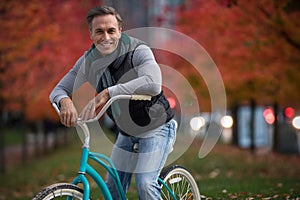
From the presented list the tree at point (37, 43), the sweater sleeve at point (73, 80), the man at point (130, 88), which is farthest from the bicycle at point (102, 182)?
the tree at point (37, 43)

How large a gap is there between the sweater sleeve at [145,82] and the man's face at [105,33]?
0.89 ft

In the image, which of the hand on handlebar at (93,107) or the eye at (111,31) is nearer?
the hand on handlebar at (93,107)

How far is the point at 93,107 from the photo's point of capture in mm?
4004

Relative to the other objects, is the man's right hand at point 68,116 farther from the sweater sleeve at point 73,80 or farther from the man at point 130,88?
the sweater sleeve at point 73,80

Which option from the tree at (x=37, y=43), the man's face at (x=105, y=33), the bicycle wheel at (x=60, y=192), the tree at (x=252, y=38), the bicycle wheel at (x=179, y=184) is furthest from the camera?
the tree at (x=37, y=43)

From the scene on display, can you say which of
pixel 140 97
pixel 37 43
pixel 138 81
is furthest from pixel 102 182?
pixel 37 43

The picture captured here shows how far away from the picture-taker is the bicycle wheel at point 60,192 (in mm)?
3705

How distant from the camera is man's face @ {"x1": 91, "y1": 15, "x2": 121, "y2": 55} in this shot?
4.31 m

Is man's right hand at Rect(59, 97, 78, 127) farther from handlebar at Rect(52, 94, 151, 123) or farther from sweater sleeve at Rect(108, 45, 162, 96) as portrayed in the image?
sweater sleeve at Rect(108, 45, 162, 96)

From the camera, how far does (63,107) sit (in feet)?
13.5

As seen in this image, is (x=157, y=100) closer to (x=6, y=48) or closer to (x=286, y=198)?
(x=286, y=198)

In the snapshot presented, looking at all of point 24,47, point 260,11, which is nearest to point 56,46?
point 24,47

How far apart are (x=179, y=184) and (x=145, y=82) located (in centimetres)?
149

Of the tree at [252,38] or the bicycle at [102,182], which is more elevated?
the tree at [252,38]
